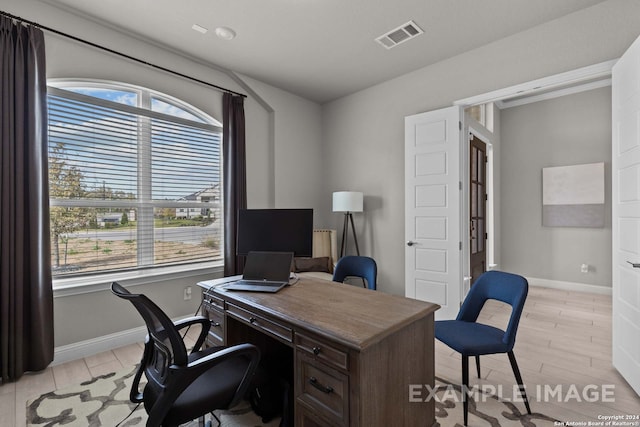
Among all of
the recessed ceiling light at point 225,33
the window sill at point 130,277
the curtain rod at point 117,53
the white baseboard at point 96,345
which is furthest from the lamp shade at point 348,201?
the white baseboard at point 96,345

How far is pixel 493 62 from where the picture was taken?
122 inches

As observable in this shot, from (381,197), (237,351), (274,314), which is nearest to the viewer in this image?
(237,351)

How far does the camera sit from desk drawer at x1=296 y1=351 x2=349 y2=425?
50.5 inches

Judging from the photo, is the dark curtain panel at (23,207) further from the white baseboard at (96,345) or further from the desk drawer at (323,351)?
the desk drawer at (323,351)

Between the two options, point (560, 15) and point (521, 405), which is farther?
point (560, 15)

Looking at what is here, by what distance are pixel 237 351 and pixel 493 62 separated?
344cm

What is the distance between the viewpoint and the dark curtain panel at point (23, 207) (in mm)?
2238

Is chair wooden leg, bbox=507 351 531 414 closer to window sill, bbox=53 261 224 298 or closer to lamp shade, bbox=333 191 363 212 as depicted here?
lamp shade, bbox=333 191 363 212

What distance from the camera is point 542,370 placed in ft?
7.98

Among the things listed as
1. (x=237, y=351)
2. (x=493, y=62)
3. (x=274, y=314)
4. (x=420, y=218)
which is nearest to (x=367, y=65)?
(x=493, y=62)

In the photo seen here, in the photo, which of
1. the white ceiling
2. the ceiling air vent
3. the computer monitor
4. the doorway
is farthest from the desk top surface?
the doorway


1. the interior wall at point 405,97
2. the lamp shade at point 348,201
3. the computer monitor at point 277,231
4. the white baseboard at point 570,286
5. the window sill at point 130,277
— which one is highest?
the interior wall at point 405,97

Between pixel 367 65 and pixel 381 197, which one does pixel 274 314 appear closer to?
pixel 381 197

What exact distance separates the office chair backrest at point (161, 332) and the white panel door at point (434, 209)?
281 cm
